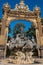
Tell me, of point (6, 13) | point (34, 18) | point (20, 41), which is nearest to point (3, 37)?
point (6, 13)

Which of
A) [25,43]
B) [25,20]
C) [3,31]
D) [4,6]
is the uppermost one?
[4,6]

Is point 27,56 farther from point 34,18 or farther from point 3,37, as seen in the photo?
point 34,18

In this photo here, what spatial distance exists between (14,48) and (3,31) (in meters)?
7.56

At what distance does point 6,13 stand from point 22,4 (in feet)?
9.46

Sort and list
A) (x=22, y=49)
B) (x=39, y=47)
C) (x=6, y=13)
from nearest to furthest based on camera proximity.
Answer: (x=22, y=49), (x=39, y=47), (x=6, y=13)

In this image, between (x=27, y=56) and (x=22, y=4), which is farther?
(x=22, y=4)

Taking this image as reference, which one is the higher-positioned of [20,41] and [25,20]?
[25,20]

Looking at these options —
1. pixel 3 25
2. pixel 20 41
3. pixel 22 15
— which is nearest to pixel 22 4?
pixel 22 15

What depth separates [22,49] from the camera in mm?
13281

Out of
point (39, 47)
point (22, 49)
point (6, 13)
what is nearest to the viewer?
point (22, 49)

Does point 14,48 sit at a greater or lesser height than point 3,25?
lesser

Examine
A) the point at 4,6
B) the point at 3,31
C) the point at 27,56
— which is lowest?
the point at 27,56

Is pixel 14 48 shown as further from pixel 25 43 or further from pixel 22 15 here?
pixel 22 15

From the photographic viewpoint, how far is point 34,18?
2177 cm
